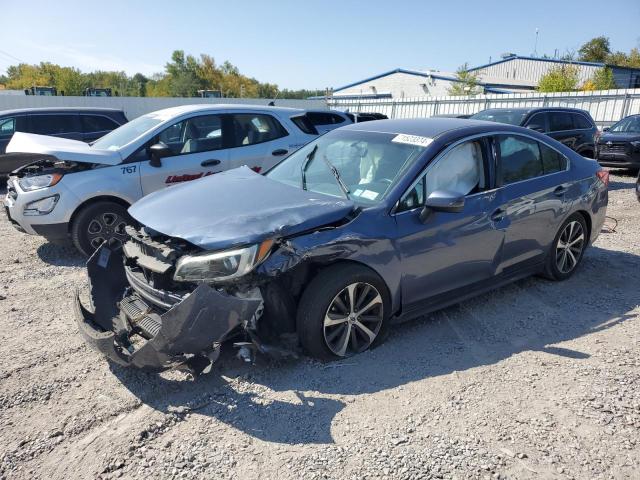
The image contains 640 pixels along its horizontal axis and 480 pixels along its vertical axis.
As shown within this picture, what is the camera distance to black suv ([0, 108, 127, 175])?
33.7 feet

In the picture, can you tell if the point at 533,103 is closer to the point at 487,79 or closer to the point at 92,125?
the point at 92,125

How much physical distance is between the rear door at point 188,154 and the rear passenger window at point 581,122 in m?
8.65

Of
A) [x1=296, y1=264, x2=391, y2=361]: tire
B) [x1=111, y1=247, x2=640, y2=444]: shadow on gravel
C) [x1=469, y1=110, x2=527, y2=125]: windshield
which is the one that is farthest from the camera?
[x1=469, y1=110, x2=527, y2=125]: windshield

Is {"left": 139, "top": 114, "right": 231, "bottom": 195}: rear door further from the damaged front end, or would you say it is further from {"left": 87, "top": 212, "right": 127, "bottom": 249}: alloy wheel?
the damaged front end

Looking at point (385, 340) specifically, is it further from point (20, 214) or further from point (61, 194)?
point (20, 214)

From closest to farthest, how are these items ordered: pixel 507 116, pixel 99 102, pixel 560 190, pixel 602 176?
pixel 560 190, pixel 602 176, pixel 507 116, pixel 99 102

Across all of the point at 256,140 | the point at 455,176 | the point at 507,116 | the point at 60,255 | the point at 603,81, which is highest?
the point at 603,81

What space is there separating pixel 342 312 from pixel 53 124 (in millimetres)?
9771

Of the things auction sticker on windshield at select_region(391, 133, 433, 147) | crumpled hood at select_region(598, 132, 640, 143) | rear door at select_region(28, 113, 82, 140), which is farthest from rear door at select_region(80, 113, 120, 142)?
crumpled hood at select_region(598, 132, 640, 143)

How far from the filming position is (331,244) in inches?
127

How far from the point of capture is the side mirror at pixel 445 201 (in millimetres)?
3457

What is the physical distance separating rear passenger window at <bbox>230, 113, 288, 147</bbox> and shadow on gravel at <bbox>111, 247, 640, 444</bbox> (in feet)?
12.9

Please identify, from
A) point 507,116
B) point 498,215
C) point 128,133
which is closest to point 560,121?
point 507,116

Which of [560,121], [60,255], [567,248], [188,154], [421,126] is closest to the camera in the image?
[421,126]
